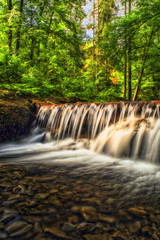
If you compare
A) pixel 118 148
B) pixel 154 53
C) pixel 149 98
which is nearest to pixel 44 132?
pixel 118 148

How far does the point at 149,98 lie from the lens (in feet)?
57.1

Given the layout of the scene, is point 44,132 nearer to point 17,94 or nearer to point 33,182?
point 17,94

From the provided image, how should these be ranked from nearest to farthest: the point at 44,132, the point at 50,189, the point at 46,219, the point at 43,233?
the point at 43,233, the point at 46,219, the point at 50,189, the point at 44,132

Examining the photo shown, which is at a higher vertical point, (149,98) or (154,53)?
(154,53)

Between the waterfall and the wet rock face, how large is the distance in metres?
0.60

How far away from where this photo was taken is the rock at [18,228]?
43.8 inches

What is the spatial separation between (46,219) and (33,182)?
81 cm

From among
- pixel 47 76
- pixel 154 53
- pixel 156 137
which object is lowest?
pixel 156 137

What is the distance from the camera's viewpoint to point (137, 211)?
1518 millimetres

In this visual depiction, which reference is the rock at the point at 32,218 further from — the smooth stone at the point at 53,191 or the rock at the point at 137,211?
the rock at the point at 137,211

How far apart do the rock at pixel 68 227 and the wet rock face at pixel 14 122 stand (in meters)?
5.03

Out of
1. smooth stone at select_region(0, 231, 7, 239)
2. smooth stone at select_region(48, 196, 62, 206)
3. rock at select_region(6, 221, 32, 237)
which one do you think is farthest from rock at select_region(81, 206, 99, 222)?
smooth stone at select_region(0, 231, 7, 239)

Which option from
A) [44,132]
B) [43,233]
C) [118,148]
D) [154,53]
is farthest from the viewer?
[154,53]

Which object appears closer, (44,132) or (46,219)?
(46,219)
